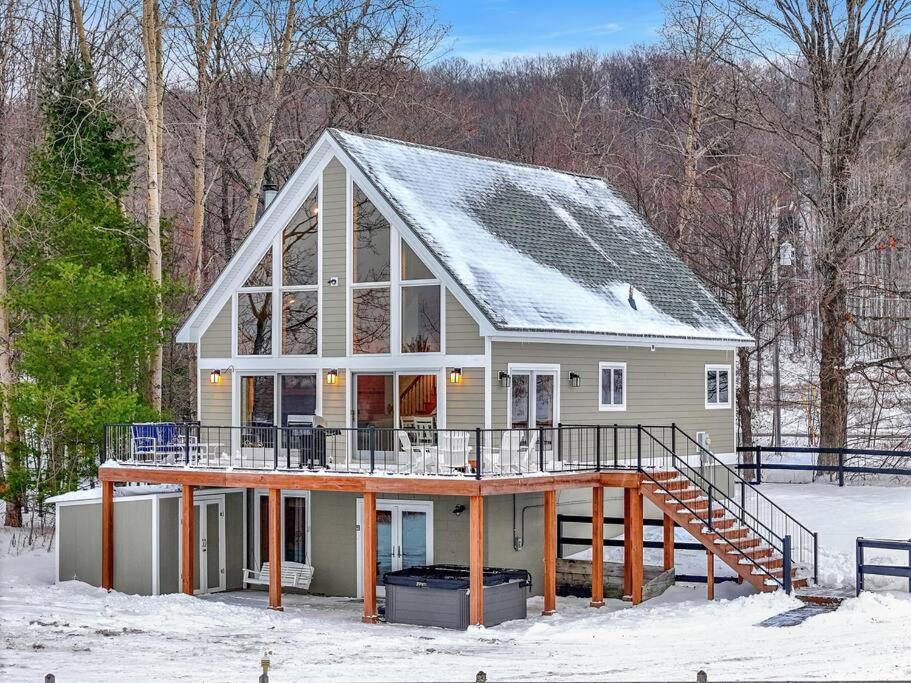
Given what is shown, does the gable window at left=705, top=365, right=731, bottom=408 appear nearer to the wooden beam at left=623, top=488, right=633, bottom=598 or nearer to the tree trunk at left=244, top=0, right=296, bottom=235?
the wooden beam at left=623, top=488, right=633, bottom=598

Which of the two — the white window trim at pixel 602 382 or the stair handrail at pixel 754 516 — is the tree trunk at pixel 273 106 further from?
the stair handrail at pixel 754 516

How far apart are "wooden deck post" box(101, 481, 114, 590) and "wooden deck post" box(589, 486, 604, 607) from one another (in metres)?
9.61

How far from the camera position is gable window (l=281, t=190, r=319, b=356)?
28125mm

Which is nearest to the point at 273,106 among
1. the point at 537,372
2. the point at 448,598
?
the point at 537,372

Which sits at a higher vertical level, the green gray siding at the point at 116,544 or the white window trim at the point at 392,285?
the white window trim at the point at 392,285

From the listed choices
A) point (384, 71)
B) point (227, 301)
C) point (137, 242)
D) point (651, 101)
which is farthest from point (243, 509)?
point (651, 101)

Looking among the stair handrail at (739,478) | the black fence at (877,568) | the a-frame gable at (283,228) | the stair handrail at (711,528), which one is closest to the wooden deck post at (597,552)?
the stair handrail at (711,528)

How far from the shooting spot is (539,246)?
29.5 meters

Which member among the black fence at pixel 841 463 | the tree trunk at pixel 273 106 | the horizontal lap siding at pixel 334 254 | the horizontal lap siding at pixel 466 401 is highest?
the tree trunk at pixel 273 106

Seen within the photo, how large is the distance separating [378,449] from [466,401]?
6.79 feet

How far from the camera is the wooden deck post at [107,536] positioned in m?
27.4

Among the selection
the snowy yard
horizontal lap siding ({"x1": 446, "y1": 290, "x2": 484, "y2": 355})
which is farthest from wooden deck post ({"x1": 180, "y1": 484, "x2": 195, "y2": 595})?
horizontal lap siding ({"x1": 446, "y1": 290, "x2": 484, "y2": 355})

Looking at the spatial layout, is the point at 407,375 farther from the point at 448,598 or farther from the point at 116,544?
the point at 116,544

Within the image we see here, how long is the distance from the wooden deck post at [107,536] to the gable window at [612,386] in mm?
10170
